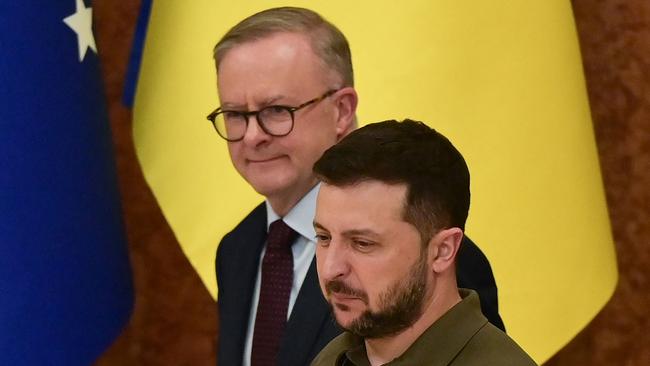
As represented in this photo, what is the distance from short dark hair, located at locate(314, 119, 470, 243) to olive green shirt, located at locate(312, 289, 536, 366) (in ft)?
0.24

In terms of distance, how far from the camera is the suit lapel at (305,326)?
4.08 ft

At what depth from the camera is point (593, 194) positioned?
6.05ft

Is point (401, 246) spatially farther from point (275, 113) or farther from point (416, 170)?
point (275, 113)

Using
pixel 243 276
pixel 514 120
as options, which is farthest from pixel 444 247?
pixel 514 120

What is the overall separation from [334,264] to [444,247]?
0.09 m

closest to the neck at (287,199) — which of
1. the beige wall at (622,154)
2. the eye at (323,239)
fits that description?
the eye at (323,239)

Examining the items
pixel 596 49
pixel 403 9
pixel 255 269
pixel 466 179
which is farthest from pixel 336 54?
pixel 596 49

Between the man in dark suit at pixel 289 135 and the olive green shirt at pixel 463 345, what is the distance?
13.1 inches

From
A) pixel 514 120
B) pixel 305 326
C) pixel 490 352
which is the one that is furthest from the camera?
pixel 514 120

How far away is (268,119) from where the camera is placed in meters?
1.28

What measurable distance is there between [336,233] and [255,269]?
0.51m

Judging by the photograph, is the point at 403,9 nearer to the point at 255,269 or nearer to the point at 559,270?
the point at 559,270

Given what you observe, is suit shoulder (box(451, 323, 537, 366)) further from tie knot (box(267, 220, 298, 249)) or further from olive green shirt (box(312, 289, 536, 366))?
tie knot (box(267, 220, 298, 249))

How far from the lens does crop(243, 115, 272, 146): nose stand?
4.18ft
